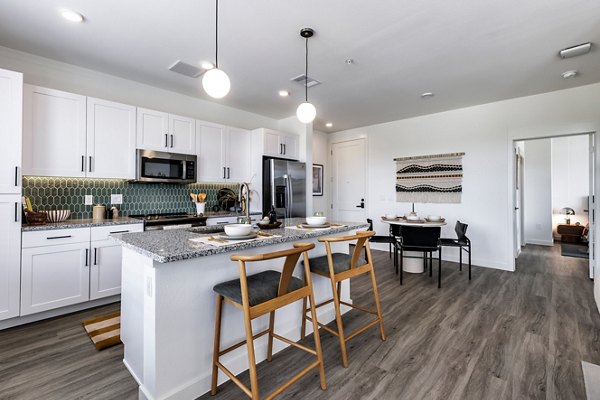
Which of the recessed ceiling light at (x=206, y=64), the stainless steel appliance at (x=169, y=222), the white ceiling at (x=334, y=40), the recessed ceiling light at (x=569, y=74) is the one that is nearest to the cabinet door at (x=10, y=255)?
the stainless steel appliance at (x=169, y=222)

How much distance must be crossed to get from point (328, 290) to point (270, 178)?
2418 mm

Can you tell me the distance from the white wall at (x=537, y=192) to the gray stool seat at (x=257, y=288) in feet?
24.1

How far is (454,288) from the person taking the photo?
3.63m

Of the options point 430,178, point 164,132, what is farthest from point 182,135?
point 430,178

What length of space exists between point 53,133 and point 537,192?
29.3 feet

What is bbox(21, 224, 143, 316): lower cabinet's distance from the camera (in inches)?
100

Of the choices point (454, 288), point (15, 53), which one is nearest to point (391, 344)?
point (454, 288)

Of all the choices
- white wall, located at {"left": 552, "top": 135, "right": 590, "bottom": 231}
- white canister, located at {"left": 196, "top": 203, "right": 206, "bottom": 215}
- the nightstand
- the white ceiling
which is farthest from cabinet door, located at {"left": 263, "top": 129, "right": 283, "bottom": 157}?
the nightstand

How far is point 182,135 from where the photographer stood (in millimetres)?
3826

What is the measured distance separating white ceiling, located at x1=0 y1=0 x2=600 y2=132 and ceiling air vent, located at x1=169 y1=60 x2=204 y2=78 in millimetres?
101

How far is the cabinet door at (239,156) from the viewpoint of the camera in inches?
175

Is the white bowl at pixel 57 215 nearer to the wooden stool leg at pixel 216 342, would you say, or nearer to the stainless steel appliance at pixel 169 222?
the stainless steel appliance at pixel 169 222

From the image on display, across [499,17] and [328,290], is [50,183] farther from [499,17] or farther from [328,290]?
[499,17]

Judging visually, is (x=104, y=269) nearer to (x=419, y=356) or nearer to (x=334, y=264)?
(x=334, y=264)
